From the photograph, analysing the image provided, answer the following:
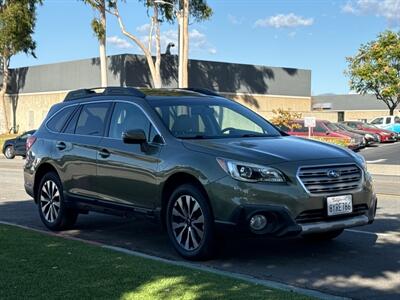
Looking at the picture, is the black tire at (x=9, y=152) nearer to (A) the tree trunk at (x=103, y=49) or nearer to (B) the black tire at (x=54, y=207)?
(A) the tree trunk at (x=103, y=49)

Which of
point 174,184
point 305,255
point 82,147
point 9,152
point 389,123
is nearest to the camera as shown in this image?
point 174,184

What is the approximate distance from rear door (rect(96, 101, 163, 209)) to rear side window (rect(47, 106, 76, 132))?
1233mm

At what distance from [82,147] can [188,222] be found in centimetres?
223

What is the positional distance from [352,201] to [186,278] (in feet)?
6.71

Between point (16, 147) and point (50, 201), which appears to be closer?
point (50, 201)

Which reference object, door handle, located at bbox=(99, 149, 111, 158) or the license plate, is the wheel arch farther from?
the license plate

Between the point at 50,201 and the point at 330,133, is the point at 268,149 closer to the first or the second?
the point at 50,201

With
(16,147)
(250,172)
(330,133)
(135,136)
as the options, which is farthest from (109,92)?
(16,147)

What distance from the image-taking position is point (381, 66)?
53.2 metres

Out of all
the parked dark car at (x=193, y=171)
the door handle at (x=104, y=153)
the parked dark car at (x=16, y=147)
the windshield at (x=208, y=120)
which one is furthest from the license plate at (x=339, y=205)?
the parked dark car at (x=16, y=147)

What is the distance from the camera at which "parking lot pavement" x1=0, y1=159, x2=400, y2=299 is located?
586 cm

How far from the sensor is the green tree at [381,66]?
52594 millimetres

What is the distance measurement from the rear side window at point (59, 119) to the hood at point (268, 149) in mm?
2731

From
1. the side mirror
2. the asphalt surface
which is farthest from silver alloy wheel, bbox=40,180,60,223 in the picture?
the asphalt surface
